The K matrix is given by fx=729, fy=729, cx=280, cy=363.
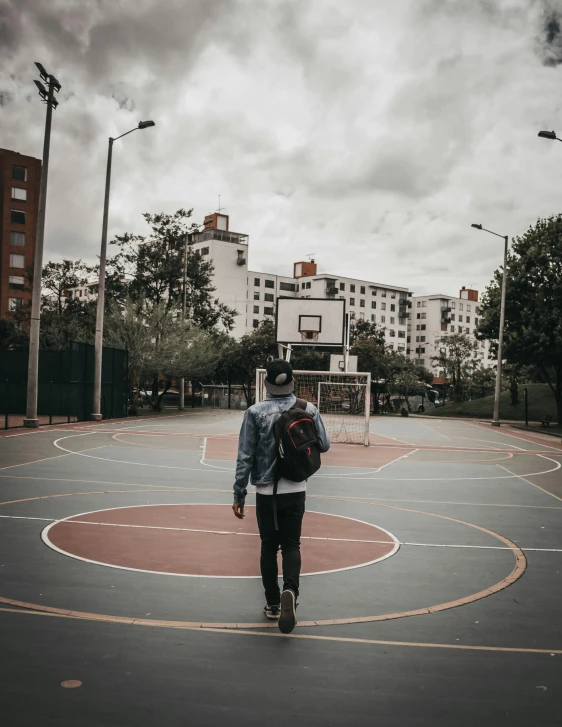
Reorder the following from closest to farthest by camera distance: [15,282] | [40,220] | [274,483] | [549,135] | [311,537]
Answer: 1. [274,483]
2. [311,537]
3. [40,220]
4. [549,135]
5. [15,282]

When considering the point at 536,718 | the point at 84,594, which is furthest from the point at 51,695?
the point at 536,718

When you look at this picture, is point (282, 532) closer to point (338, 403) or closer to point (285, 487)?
point (285, 487)

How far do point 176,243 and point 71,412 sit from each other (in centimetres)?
3151

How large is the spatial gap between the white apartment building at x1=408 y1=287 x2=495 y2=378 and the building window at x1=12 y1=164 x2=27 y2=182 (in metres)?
87.9

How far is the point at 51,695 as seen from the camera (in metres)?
4.11

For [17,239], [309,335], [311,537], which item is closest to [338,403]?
[309,335]

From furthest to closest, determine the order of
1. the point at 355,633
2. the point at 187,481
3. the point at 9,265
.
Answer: the point at 9,265
the point at 187,481
the point at 355,633

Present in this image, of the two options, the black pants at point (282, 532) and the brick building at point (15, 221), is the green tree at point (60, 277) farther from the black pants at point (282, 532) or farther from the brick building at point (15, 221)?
the black pants at point (282, 532)

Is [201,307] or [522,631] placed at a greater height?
[201,307]

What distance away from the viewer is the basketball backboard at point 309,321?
29453 mm

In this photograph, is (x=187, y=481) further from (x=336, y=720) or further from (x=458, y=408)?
(x=458, y=408)

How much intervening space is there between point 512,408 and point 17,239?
53.0m

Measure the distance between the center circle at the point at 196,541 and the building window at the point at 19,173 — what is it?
2934 inches

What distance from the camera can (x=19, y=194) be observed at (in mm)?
77375
